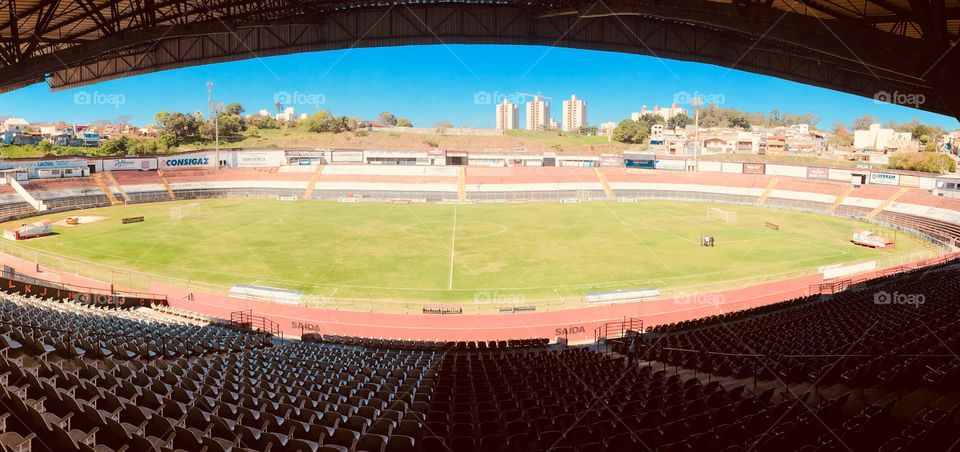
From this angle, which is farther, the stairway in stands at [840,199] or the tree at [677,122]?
the tree at [677,122]

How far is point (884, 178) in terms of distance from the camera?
6394cm

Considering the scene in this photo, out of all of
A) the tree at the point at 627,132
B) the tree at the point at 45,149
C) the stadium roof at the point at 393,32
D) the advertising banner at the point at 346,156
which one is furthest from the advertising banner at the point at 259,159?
the tree at the point at 627,132

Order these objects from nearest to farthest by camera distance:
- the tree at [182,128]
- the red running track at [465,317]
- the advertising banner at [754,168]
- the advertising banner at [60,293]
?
the advertising banner at [60,293]
the red running track at [465,317]
the advertising banner at [754,168]
the tree at [182,128]

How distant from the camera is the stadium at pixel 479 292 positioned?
6.94m

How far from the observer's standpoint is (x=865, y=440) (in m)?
5.95

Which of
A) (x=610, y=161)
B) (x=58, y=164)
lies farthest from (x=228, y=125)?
(x=610, y=161)

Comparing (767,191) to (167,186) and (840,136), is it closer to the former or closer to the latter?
(167,186)

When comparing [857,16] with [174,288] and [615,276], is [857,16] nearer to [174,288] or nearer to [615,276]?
[615,276]

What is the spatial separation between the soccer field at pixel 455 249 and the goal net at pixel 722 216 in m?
0.89

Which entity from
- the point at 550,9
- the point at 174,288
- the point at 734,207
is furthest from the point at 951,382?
the point at 734,207

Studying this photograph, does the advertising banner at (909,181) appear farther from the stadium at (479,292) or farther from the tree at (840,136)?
the tree at (840,136)

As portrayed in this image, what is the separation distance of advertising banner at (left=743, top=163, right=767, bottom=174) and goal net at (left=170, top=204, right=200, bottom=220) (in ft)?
234

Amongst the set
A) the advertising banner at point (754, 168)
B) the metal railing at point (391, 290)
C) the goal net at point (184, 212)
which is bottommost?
the metal railing at point (391, 290)

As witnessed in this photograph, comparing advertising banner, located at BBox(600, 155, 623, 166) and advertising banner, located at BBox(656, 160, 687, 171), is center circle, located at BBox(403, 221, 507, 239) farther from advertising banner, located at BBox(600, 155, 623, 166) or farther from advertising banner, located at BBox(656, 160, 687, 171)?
advertising banner, located at BBox(656, 160, 687, 171)
